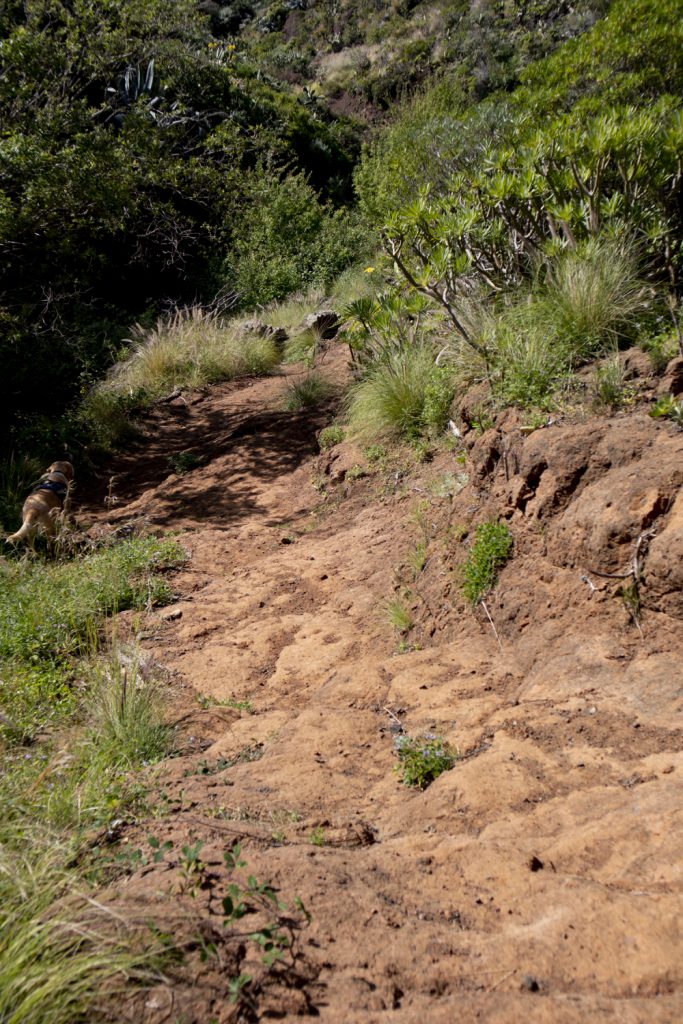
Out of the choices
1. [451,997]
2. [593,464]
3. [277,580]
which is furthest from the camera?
[277,580]

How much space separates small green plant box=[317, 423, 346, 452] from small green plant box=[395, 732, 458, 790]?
522 centimetres

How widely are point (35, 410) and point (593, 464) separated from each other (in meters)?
7.97

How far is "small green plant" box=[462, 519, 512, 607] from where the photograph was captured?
12.0 feet

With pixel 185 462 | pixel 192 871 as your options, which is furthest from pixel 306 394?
pixel 192 871

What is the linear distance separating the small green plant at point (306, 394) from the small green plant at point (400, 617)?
5.77 meters

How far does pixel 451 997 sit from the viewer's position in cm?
148

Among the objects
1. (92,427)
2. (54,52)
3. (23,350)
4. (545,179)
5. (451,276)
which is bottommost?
(92,427)

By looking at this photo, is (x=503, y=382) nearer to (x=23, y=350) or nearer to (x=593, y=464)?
(x=593, y=464)

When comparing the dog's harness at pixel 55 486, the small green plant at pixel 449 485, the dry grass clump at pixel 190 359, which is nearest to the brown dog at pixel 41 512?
the dog's harness at pixel 55 486

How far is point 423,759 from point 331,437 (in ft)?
18.0

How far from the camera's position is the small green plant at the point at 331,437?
7695mm

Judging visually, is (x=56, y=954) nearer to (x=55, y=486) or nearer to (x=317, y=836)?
(x=317, y=836)

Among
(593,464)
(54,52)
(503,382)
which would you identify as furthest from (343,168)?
(593,464)

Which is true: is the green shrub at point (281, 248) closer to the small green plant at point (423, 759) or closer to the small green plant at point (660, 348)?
the small green plant at point (660, 348)
